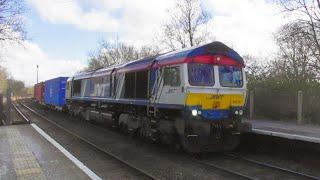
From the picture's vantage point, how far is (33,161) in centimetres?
1306

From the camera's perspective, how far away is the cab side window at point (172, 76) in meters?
14.1

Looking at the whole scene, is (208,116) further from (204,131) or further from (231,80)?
(231,80)

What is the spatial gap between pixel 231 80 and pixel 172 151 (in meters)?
2.85

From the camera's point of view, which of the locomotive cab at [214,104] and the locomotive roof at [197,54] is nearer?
the locomotive cab at [214,104]

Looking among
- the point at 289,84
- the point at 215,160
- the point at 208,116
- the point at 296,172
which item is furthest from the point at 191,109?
the point at 289,84

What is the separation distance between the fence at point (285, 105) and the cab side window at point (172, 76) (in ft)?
29.7

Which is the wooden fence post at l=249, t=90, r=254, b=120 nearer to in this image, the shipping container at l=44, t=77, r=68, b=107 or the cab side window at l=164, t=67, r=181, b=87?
the cab side window at l=164, t=67, r=181, b=87

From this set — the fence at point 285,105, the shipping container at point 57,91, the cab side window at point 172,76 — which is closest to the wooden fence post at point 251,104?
the fence at point 285,105

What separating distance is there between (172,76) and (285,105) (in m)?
11.4

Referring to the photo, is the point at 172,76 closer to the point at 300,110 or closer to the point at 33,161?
the point at 33,161

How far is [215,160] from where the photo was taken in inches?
536

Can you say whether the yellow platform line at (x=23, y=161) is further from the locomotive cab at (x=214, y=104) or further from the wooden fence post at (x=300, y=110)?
the wooden fence post at (x=300, y=110)

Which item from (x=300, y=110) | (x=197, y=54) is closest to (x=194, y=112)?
(x=197, y=54)

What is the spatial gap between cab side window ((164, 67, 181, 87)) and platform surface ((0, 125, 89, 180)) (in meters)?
3.72
